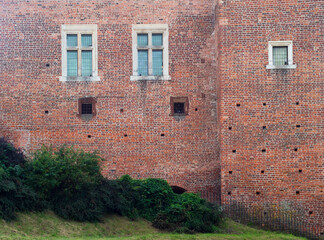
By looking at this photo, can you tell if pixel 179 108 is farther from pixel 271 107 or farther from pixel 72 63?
pixel 72 63

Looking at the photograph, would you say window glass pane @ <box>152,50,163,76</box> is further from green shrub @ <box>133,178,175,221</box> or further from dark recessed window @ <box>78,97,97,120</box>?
green shrub @ <box>133,178,175,221</box>

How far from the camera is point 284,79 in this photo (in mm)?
20953

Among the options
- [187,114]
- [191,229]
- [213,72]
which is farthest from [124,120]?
[191,229]

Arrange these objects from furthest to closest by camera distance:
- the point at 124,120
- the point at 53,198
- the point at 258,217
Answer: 1. the point at 124,120
2. the point at 258,217
3. the point at 53,198

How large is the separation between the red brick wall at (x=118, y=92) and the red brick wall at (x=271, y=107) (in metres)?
1.09

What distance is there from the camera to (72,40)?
21.9m

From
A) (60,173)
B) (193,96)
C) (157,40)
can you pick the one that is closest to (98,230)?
(60,173)

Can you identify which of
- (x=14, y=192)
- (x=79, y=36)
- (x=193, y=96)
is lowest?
(x=14, y=192)

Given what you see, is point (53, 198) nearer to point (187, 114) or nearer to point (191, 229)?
point (191, 229)

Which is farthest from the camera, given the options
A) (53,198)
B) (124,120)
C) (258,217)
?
(124,120)

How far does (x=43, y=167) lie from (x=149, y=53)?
635 cm

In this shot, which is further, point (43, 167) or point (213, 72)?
point (213, 72)

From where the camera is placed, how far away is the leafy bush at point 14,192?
16219 mm

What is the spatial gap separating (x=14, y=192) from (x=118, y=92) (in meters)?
6.37
